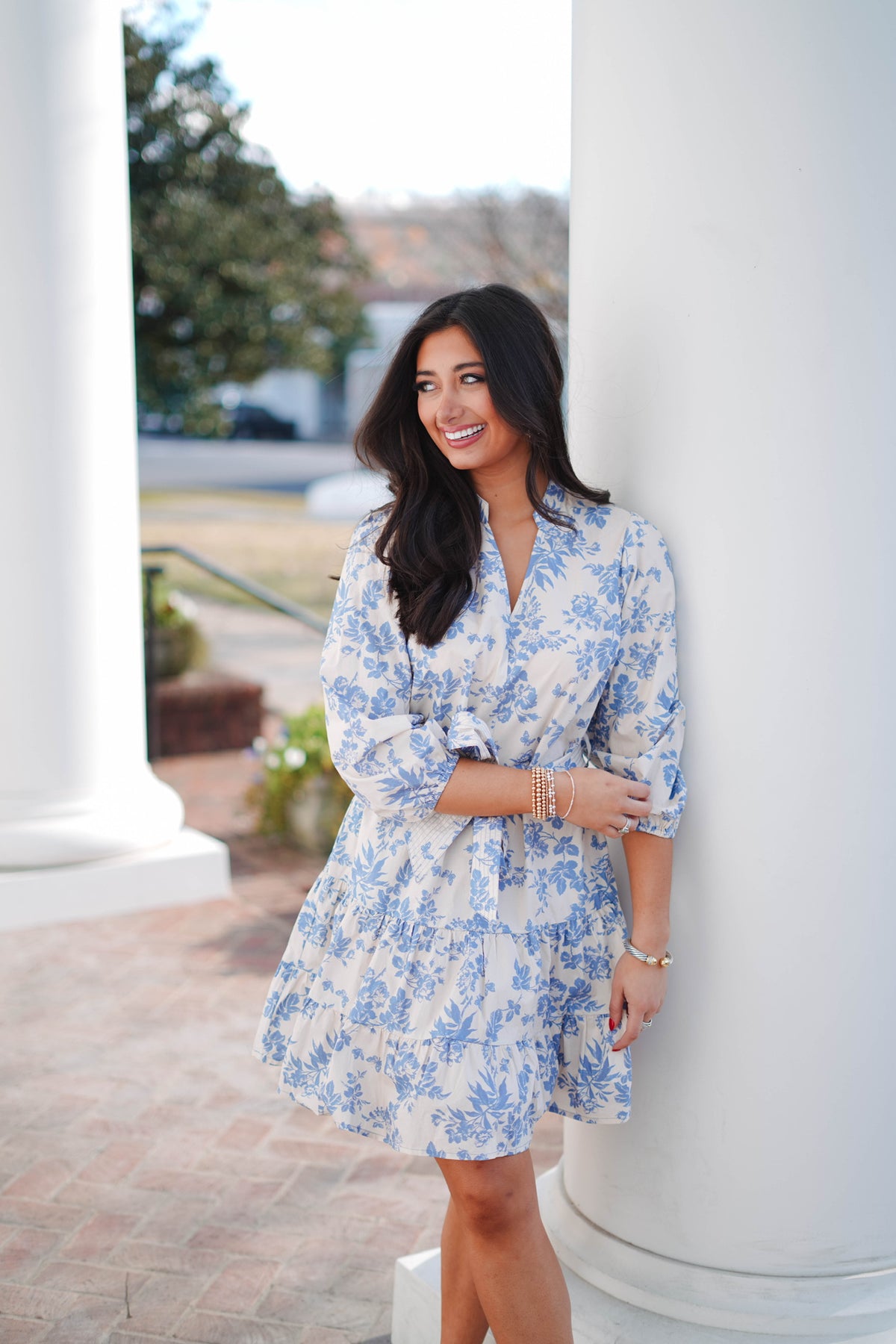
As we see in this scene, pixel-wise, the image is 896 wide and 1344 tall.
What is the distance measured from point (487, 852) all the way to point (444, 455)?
1.95 feet

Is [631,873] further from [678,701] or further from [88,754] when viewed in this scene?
[88,754]

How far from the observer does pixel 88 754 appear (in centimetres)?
432

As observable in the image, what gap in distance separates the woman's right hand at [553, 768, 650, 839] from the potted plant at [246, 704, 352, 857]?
3445 millimetres

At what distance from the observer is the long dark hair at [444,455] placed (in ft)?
5.87

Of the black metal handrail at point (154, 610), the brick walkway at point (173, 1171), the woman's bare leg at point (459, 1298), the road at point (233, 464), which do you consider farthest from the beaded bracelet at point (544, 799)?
the road at point (233, 464)

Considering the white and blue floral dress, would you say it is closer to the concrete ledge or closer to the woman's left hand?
the woman's left hand

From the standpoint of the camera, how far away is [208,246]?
378 inches

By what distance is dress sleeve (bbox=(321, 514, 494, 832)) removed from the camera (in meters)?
1.75

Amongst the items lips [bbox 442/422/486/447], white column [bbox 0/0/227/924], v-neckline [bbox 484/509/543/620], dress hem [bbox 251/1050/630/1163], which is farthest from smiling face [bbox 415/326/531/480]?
white column [bbox 0/0/227/924]

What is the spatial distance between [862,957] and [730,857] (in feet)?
0.74

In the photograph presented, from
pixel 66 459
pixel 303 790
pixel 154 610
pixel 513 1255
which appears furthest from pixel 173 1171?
pixel 154 610

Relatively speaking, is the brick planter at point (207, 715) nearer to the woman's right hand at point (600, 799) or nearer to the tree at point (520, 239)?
the tree at point (520, 239)

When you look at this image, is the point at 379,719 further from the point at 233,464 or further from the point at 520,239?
the point at 233,464

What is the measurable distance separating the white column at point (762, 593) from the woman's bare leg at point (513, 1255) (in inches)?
6.9
